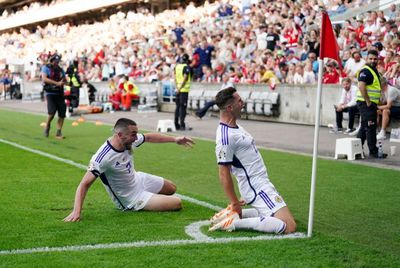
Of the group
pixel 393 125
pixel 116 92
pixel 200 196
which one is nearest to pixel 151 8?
pixel 116 92

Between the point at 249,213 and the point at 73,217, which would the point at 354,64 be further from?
the point at 73,217

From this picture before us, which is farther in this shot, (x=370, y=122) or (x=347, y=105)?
(x=347, y=105)

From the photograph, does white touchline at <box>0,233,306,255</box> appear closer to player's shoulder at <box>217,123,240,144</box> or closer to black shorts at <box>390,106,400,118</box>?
player's shoulder at <box>217,123,240,144</box>

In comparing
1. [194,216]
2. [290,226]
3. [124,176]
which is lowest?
[194,216]

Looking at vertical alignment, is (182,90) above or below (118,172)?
above

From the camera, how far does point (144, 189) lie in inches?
319

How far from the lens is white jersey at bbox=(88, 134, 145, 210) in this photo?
7.35 meters

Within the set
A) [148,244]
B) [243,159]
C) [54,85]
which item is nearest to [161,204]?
[243,159]

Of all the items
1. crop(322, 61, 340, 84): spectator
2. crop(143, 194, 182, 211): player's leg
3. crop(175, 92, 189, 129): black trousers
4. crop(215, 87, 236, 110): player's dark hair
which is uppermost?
crop(322, 61, 340, 84): spectator

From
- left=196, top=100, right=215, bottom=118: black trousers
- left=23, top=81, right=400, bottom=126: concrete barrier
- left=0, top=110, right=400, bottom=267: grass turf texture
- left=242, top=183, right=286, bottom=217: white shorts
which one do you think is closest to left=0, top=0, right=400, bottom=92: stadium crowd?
left=23, top=81, right=400, bottom=126: concrete barrier

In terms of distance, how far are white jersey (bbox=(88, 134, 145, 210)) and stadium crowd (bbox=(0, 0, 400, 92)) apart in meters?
3.18

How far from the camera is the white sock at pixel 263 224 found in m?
6.69

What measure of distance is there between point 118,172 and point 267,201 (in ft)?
5.47

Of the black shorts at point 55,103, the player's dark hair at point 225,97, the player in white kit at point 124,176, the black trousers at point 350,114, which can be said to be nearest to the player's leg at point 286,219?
the player's dark hair at point 225,97
